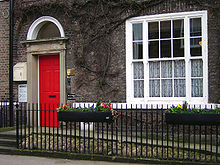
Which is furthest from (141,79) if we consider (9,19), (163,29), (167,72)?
(9,19)

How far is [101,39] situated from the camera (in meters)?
8.55

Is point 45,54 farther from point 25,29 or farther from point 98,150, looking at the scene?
point 98,150

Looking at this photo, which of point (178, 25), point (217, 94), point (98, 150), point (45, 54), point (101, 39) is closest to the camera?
point (98, 150)

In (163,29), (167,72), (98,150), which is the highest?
(163,29)

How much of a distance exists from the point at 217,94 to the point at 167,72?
1.54 meters

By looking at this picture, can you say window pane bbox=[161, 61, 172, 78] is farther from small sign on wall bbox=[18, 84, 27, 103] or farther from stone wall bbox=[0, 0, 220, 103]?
small sign on wall bbox=[18, 84, 27, 103]

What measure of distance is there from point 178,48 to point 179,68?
60cm

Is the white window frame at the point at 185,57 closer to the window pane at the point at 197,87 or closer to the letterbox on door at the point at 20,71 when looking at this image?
the window pane at the point at 197,87

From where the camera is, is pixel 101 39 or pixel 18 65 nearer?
pixel 101 39

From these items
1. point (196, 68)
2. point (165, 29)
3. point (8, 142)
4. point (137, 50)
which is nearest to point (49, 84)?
point (8, 142)

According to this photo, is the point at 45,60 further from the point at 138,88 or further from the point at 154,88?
the point at 154,88

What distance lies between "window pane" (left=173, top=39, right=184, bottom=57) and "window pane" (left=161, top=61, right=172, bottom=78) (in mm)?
331

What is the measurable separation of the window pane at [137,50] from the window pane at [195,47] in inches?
59.0

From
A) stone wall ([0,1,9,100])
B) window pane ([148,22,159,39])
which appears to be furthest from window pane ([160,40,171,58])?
stone wall ([0,1,9,100])
